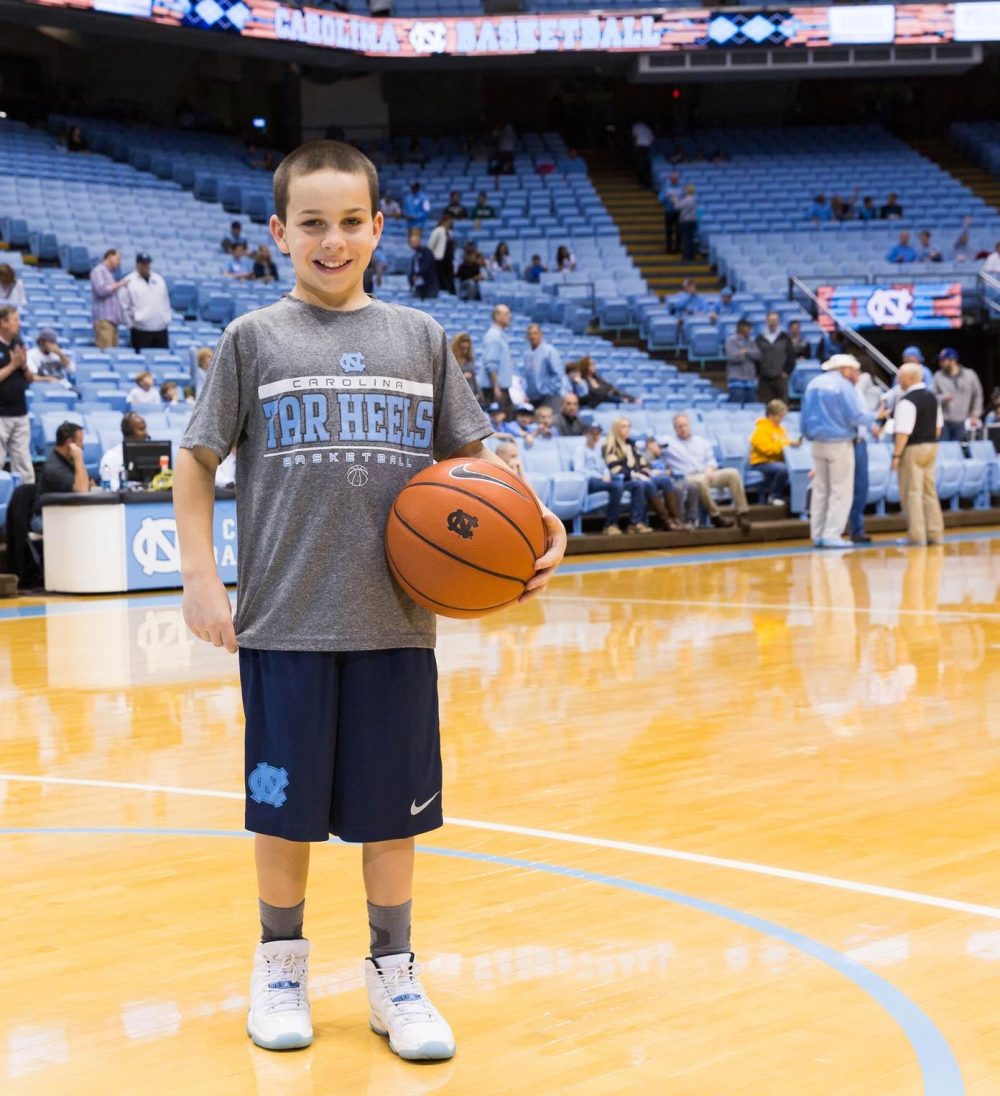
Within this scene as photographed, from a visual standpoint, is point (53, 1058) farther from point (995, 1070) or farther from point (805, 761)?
point (805, 761)

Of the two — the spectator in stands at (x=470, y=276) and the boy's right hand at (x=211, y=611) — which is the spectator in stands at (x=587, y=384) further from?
the boy's right hand at (x=211, y=611)

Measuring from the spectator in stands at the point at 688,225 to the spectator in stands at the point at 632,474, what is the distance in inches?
429

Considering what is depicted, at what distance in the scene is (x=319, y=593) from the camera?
264cm

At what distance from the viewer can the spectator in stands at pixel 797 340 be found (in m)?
18.5

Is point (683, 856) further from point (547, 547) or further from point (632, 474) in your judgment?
point (632, 474)

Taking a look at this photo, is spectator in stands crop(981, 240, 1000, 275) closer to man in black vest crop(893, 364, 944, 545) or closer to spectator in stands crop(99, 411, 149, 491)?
man in black vest crop(893, 364, 944, 545)

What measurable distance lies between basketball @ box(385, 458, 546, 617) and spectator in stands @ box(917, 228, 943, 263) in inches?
838

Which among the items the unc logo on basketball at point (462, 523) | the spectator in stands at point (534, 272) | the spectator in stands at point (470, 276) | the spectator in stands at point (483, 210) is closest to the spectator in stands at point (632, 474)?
the spectator in stands at point (470, 276)

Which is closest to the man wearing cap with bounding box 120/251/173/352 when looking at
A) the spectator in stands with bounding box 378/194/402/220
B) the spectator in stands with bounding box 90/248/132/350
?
the spectator in stands with bounding box 90/248/132/350

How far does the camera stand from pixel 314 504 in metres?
2.65

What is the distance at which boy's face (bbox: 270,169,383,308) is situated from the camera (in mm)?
2686

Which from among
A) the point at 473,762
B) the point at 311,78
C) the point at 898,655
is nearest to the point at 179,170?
the point at 311,78

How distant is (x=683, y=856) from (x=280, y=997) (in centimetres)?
→ 135

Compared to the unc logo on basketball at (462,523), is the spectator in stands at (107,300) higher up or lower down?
higher up
